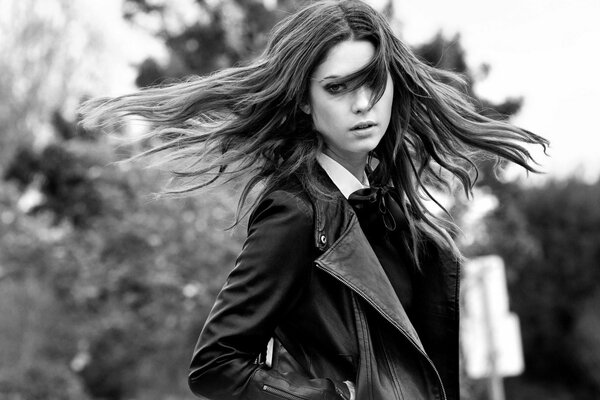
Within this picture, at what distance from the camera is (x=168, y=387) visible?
1986 cm

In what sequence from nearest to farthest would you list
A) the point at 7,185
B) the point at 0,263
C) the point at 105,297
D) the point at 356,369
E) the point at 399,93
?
the point at 356,369 < the point at 399,93 < the point at 105,297 < the point at 0,263 < the point at 7,185

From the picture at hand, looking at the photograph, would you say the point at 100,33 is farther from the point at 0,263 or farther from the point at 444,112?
the point at 444,112

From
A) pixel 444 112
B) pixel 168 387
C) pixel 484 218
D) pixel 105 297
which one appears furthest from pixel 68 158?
pixel 444 112

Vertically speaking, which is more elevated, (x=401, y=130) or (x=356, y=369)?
(x=401, y=130)

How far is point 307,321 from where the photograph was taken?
2.29 m

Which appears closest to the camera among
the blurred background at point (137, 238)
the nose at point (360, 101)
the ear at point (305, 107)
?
the nose at point (360, 101)

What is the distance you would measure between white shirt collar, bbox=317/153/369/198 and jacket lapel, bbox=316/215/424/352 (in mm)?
188

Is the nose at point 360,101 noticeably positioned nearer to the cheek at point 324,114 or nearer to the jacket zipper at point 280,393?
the cheek at point 324,114

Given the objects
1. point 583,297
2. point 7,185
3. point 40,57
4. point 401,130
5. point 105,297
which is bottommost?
point 583,297

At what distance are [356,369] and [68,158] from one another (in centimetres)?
1948

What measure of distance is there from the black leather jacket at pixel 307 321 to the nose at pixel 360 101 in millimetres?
233

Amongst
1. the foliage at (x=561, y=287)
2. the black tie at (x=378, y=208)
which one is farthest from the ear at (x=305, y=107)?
the foliage at (x=561, y=287)

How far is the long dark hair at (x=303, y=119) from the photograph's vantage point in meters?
2.50

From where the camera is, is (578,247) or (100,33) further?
(578,247)
